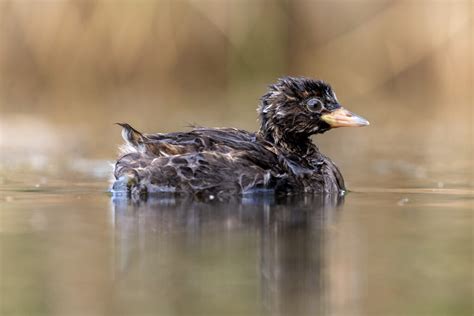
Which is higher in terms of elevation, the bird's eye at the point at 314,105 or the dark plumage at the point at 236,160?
the bird's eye at the point at 314,105

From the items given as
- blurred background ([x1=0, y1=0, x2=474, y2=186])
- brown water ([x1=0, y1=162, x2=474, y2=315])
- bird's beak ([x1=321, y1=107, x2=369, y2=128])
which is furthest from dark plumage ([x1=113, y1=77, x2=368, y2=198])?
blurred background ([x1=0, y1=0, x2=474, y2=186])

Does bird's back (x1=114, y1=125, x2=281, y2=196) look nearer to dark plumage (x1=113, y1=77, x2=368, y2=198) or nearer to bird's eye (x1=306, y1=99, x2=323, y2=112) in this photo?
dark plumage (x1=113, y1=77, x2=368, y2=198)

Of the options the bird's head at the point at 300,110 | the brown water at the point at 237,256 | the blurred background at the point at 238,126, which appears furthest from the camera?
the bird's head at the point at 300,110

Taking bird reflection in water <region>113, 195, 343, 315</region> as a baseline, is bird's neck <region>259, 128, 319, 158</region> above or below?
above

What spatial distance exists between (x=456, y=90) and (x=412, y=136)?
17.8 ft

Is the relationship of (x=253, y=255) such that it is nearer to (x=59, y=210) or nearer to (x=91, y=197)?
(x=59, y=210)

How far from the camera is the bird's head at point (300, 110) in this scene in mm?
8898

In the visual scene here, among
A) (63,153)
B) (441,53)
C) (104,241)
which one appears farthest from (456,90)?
A: (104,241)

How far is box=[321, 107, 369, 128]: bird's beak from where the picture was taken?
346 inches

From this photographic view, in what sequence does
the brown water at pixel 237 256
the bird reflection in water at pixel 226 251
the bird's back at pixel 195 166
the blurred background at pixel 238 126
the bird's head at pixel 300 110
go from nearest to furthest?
the brown water at pixel 237 256 < the bird reflection in water at pixel 226 251 < the blurred background at pixel 238 126 < the bird's back at pixel 195 166 < the bird's head at pixel 300 110

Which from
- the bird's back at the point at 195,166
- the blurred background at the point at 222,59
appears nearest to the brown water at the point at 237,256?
the bird's back at the point at 195,166

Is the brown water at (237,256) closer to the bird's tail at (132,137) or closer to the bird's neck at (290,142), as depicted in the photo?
the bird's tail at (132,137)

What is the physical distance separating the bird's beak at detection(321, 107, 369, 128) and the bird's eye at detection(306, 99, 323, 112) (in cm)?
8

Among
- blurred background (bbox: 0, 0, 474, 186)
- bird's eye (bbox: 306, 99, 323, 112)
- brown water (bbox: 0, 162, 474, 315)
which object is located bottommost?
brown water (bbox: 0, 162, 474, 315)
